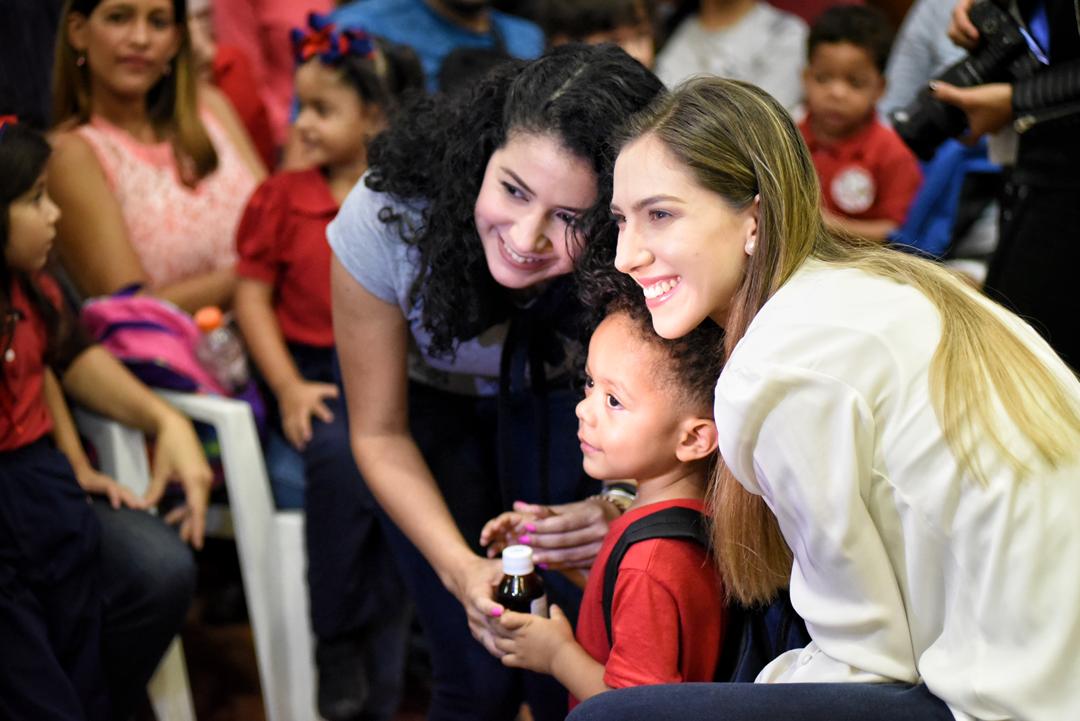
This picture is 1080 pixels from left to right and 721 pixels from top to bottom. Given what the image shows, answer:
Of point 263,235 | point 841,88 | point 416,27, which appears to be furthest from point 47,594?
point 841,88

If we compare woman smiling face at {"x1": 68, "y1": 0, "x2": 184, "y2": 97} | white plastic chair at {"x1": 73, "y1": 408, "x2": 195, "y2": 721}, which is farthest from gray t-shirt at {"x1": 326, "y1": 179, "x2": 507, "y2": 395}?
woman smiling face at {"x1": 68, "y1": 0, "x2": 184, "y2": 97}

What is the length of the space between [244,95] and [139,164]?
0.65m

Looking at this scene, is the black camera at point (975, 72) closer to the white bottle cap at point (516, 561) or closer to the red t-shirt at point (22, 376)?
the white bottle cap at point (516, 561)

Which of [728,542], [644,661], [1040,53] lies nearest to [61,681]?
[644,661]

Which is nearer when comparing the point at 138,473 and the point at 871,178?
the point at 138,473

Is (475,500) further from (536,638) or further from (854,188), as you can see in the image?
(854,188)

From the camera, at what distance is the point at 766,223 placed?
49.2 inches

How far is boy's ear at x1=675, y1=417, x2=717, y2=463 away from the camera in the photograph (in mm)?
1463

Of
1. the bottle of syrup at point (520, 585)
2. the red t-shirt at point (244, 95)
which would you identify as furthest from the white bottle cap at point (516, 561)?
the red t-shirt at point (244, 95)

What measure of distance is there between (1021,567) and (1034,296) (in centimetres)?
79

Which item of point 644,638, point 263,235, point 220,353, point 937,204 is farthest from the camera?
point 937,204

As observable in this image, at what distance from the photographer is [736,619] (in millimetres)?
1462

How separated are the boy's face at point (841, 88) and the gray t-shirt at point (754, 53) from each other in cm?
28

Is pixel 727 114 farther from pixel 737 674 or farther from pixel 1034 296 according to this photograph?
pixel 1034 296
